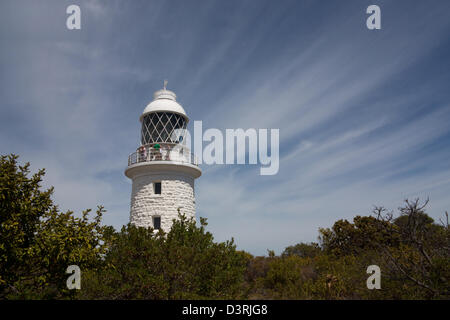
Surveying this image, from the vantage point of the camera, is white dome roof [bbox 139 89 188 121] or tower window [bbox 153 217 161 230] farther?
white dome roof [bbox 139 89 188 121]

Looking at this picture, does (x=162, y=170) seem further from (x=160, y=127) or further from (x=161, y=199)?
(x=160, y=127)

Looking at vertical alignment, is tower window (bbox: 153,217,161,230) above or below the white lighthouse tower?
below

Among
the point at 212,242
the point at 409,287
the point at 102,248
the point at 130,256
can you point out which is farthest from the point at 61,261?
the point at 409,287

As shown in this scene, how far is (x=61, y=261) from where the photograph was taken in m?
8.40

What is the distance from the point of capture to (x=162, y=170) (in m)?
16.1

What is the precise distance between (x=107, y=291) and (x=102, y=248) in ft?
4.43

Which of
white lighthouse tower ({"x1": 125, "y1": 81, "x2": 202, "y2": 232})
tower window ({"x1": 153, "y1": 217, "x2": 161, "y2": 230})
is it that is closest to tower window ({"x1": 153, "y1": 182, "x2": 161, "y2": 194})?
white lighthouse tower ({"x1": 125, "y1": 81, "x2": 202, "y2": 232})

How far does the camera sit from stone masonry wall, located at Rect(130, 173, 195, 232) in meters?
15.8

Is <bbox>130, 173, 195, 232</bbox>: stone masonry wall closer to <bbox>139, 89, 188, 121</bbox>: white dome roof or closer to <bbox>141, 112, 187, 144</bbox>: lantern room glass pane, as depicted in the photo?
<bbox>141, 112, 187, 144</bbox>: lantern room glass pane

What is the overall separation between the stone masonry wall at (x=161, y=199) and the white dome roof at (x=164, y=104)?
3515 millimetres

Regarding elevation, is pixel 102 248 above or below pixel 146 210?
below

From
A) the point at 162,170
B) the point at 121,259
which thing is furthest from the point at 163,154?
the point at 121,259

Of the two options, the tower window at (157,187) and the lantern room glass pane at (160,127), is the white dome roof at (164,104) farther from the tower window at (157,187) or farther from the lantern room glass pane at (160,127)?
the tower window at (157,187)
